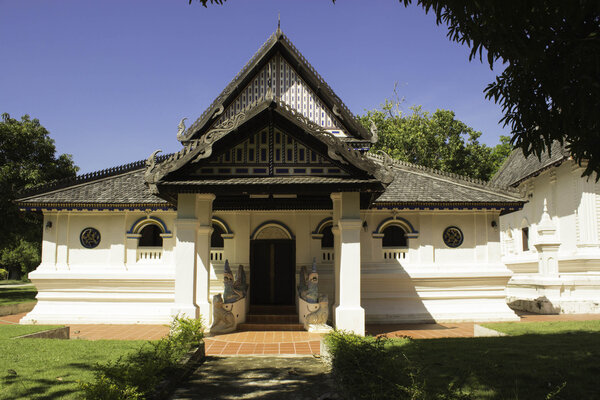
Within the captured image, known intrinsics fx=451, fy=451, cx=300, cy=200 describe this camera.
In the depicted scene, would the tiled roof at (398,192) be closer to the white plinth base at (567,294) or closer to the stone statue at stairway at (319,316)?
the stone statue at stairway at (319,316)

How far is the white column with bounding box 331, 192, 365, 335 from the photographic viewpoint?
10500 mm

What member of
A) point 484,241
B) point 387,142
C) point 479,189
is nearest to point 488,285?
point 484,241

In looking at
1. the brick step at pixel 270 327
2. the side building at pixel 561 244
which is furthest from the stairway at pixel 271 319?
the side building at pixel 561 244

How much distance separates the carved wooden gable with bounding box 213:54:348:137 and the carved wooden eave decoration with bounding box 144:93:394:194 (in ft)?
17.4

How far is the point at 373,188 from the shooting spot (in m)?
10.5

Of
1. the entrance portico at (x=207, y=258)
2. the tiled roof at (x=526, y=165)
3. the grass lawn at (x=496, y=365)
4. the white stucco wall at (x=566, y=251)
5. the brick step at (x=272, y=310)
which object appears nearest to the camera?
the grass lawn at (x=496, y=365)

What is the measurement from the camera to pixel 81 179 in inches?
619

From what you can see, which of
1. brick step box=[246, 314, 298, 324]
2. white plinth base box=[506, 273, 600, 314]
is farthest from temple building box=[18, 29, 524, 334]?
white plinth base box=[506, 273, 600, 314]

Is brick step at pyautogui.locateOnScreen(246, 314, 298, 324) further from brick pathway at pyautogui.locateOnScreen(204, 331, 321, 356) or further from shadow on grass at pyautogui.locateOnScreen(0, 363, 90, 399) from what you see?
shadow on grass at pyautogui.locateOnScreen(0, 363, 90, 399)

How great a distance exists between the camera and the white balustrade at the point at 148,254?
1516 centimetres

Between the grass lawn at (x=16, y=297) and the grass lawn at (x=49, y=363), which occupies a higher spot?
the grass lawn at (x=49, y=363)

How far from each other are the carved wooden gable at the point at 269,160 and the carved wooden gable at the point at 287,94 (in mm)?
5072

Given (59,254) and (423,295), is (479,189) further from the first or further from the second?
(59,254)

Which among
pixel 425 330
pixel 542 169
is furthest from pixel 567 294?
pixel 425 330
